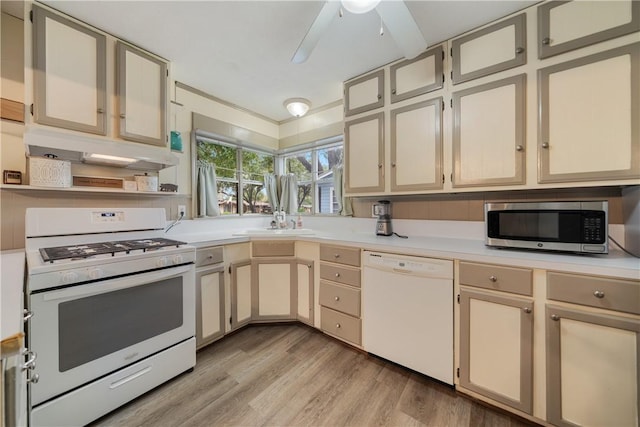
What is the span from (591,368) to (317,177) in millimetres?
2732

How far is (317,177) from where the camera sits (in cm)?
323

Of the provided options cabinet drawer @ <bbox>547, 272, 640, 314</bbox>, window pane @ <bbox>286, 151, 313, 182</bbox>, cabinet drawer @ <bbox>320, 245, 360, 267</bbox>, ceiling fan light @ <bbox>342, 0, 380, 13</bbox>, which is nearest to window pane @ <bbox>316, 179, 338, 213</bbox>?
window pane @ <bbox>286, 151, 313, 182</bbox>

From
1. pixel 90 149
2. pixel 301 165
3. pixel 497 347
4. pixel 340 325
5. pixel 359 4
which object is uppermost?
pixel 359 4

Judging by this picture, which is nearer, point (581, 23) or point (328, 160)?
point (581, 23)

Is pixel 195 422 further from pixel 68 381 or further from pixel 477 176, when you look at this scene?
pixel 477 176

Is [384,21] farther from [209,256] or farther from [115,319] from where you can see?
[115,319]

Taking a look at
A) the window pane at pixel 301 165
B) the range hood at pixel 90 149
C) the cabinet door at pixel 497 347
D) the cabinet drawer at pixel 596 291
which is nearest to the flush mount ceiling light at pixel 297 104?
the window pane at pixel 301 165

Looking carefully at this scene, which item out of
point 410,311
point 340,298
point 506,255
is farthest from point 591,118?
point 340,298

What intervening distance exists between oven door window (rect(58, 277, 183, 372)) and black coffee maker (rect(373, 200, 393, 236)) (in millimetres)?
1649

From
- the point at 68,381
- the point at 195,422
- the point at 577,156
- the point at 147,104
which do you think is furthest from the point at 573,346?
the point at 147,104

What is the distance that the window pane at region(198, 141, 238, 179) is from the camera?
2.75 metres

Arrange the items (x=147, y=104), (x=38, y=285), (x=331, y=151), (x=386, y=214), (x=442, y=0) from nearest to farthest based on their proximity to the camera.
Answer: (x=38, y=285) < (x=442, y=0) < (x=147, y=104) < (x=386, y=214) < (x=331, y=151)

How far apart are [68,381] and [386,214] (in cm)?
229

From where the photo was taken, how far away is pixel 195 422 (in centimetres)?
135
